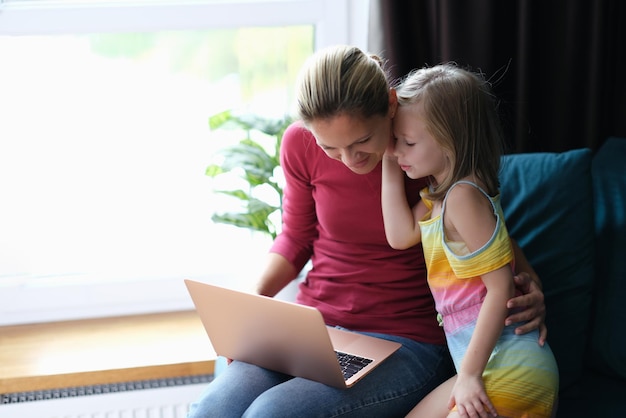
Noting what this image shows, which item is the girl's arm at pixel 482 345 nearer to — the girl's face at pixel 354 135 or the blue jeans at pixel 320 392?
the blue jeans at pixel 320 392

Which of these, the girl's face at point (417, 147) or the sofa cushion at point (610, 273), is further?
the sofa cushion at point (610, 273)

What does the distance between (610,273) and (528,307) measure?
0.38 m

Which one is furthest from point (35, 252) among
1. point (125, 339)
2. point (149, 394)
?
point (149, 394)

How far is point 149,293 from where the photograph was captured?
2.28 metres

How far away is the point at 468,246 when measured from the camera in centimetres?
140

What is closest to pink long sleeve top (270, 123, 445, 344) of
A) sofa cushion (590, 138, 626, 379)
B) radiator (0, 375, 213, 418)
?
sofa cushion (590, 138, 626, 379)

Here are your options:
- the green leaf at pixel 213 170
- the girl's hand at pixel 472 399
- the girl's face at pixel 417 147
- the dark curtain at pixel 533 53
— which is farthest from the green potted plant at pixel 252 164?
the girl's hand at pixel 472 399

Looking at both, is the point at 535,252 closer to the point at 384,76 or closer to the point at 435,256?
the point at 435,256

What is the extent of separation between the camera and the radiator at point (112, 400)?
1.96 meters

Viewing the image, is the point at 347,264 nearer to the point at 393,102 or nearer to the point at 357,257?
the point at 357,257

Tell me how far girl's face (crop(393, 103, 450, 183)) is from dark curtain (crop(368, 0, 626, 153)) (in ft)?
1.90

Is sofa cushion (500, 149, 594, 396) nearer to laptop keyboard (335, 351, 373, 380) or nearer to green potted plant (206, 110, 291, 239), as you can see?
laptop keyboard (335, 351, 373, 380)

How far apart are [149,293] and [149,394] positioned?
0.37 meters

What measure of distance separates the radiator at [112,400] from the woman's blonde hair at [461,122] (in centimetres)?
99
